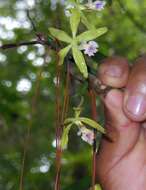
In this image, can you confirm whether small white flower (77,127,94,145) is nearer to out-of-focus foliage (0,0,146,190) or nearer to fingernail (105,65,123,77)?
fingernail (105,65,123,77)

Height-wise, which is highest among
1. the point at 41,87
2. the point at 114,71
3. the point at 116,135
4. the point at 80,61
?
the point at 80,61

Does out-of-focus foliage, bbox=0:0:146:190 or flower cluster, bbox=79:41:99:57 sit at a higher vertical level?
flower cluster, bbox=79:41:99:57

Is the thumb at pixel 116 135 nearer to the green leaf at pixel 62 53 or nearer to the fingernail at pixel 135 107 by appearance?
the fingernail at pixel 135 107


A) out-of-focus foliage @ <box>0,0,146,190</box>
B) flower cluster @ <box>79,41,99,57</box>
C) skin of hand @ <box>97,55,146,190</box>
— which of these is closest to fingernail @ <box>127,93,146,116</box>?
skin of hand @ <box>97,55,146,190</box>

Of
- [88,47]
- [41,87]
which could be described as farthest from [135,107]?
[41,87]

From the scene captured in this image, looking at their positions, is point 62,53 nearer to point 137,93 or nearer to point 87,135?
point 87,135

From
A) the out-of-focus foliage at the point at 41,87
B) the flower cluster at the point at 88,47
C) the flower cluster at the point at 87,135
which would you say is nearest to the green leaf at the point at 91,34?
the flower cluster at the point at 88,47

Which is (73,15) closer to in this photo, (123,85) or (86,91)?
(86,91)
